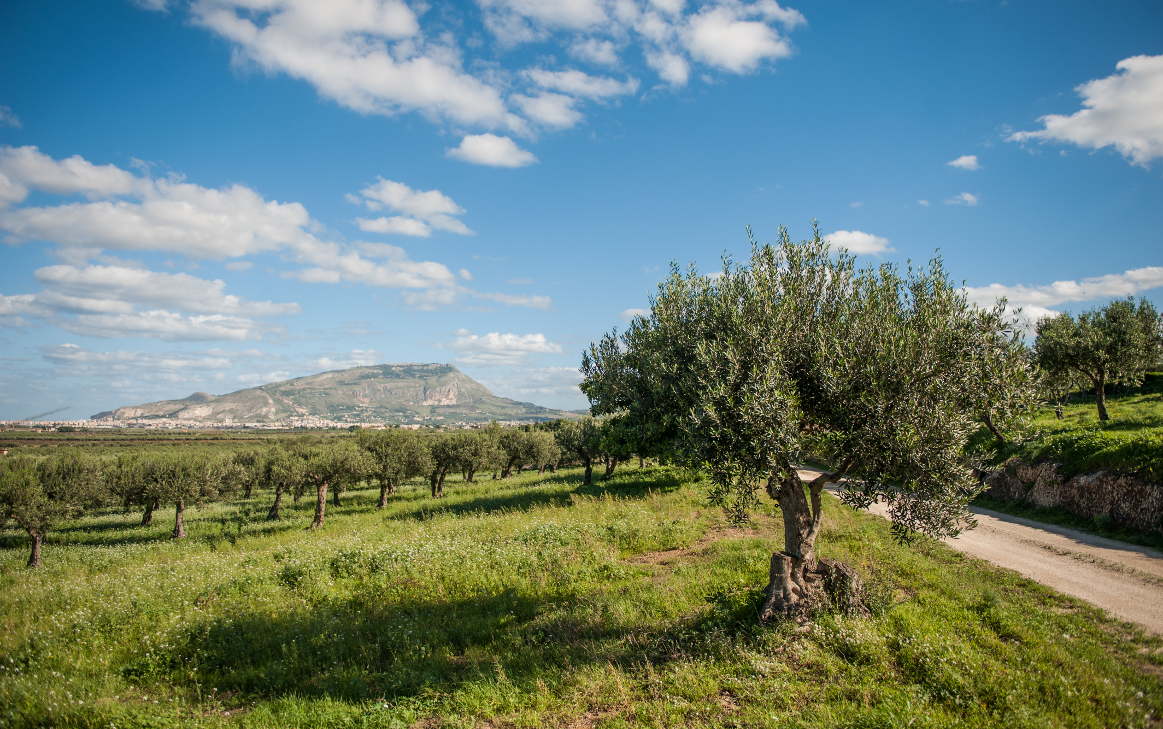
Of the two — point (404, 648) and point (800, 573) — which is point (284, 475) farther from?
point (800, 573)

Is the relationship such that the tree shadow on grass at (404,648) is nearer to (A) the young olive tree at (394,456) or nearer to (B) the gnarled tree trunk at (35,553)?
(B) the gnarled tree trunk at (35,553)

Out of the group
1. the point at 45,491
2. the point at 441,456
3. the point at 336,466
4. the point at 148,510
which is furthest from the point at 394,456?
the point at 45,491

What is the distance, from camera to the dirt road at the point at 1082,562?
13215mm

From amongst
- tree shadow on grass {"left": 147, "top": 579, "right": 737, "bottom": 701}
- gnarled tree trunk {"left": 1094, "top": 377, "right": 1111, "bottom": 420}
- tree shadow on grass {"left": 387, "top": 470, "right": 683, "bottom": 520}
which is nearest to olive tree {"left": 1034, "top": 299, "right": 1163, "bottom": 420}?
gnarled tree trunk {"left": 1094, "top": 377, "right": 1111, "bottom": 420}

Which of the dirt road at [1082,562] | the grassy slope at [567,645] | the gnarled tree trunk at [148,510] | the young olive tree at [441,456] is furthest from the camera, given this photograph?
the young olive tree at [441,456]

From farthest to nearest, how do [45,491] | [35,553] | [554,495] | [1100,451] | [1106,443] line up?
[45,491]
[35,553]
[554,495]
[1106,443]
[1100,451]

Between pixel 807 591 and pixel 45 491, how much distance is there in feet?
228

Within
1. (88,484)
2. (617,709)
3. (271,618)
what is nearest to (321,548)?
(271,618)

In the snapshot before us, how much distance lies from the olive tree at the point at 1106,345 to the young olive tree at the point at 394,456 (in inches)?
2480

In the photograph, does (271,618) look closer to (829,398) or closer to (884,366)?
(829,398)

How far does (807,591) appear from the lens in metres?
12.3

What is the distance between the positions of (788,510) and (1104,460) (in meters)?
22.4

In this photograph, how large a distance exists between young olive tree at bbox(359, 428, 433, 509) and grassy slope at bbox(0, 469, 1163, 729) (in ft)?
115

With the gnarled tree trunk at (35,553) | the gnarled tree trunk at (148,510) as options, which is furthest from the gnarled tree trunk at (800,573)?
the gnarled tree trunk at (148,510)
